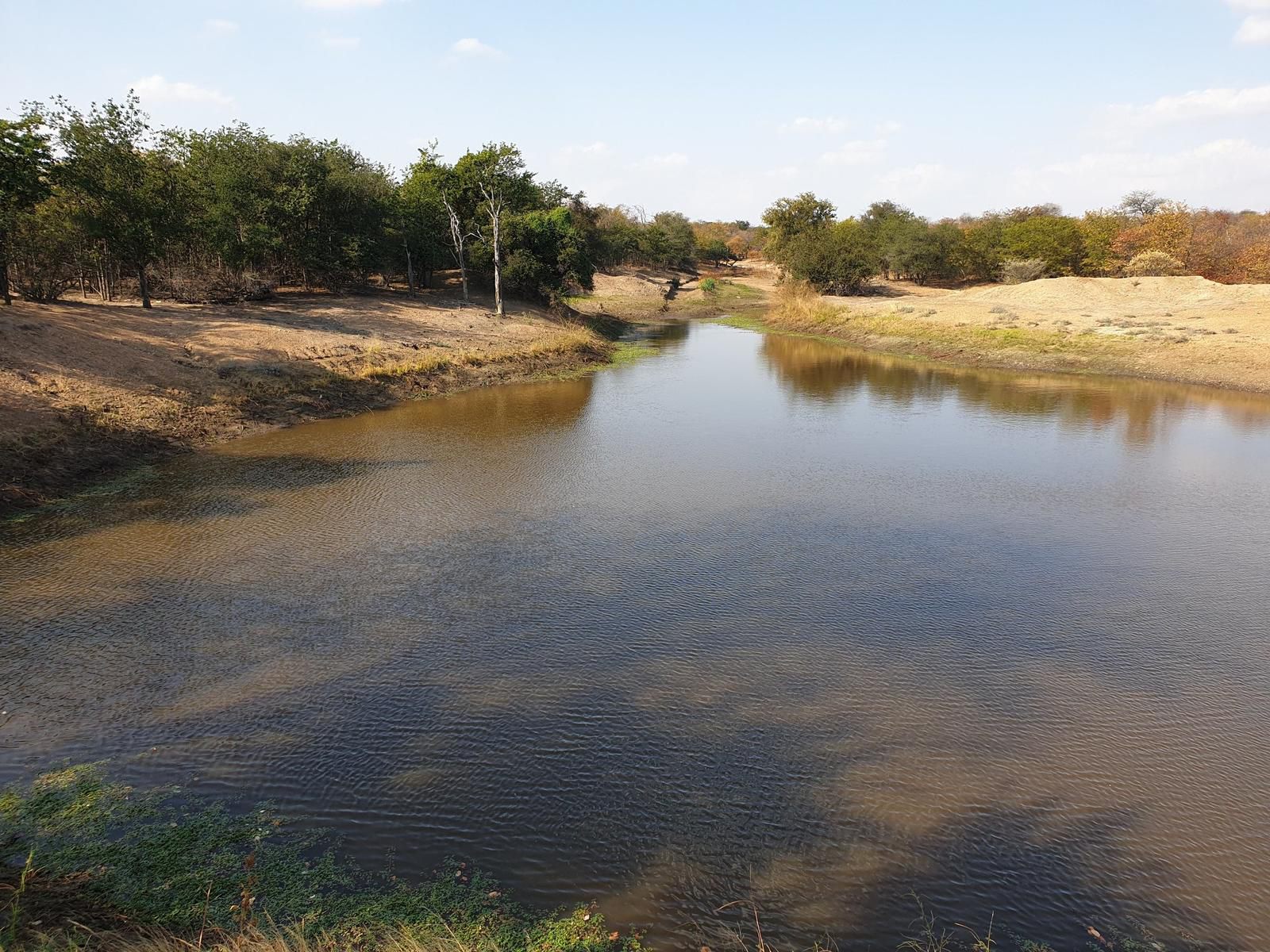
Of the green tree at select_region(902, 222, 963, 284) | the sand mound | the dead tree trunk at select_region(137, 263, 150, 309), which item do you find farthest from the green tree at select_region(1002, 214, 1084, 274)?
the dead tree trunk at select_region(137, 263, 150, 309)

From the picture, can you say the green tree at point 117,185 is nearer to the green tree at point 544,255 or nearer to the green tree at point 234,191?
the green tree at point 234,191

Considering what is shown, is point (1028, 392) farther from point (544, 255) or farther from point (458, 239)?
point (458, 239)

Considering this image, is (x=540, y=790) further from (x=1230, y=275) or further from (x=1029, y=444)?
(x=1230, y=275)

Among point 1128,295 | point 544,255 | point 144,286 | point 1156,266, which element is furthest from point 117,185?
point 1156,266

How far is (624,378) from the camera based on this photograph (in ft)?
101

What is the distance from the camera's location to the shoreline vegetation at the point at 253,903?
201 inches

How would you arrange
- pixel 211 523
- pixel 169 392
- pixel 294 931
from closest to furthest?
pixel 294 931, pixel 211 523, pixel 169 392

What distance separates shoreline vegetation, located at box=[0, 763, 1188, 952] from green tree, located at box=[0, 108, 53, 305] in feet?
57.2

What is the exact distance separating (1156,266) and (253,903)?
61.6 meters

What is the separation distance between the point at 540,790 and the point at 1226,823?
6707 millimetres

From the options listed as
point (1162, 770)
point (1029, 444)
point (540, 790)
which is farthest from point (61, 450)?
point (1029, 444)

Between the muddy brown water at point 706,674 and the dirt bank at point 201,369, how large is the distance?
1.74m

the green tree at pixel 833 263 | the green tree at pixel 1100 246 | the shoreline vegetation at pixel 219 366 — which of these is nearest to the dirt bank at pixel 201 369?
the shoreline vegetation at pixel 219 366

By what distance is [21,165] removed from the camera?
17250mm
